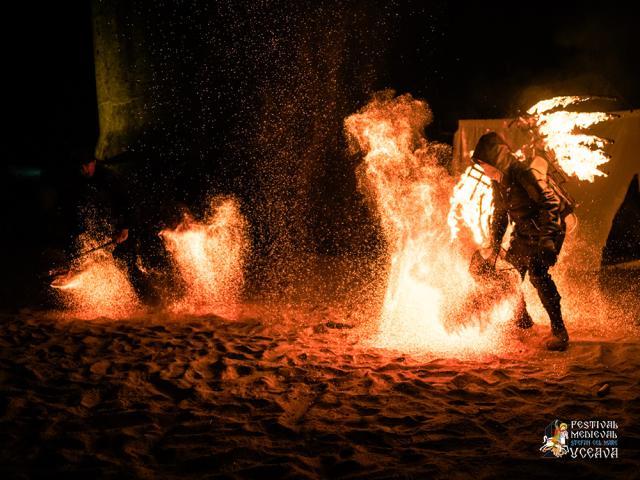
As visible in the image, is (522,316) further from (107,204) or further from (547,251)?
(107,204)

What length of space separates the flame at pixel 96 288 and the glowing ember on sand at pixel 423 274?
3.64 m

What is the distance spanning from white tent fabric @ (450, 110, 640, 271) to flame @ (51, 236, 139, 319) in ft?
19.6

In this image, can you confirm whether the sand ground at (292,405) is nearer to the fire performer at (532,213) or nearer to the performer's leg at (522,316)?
the performer's leg at (522,316)

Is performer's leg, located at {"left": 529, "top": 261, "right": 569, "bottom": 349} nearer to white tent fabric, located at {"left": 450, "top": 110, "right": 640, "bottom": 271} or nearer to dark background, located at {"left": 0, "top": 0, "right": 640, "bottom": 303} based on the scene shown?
white tent fabric, located at {"left": 450, "top": 110, "right": 640, "bottom": 271}

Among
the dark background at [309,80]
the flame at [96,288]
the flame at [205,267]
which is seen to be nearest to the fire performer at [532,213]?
the flame at [205,267]

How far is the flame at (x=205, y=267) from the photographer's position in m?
7.30

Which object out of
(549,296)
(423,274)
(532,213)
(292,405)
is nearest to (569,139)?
(532,213)

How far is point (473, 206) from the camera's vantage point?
6.03m

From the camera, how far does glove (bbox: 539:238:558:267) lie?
5094 mm

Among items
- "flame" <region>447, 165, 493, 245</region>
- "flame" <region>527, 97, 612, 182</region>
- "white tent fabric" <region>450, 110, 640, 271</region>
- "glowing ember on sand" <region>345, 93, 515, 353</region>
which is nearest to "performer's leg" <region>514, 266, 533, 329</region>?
"glowing ember on sand" <region>345, 93, 515, 353</region>

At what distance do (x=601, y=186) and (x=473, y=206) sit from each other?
2.86 m

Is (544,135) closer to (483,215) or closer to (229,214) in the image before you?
(483,215)

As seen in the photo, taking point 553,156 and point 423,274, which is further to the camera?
point 423,274

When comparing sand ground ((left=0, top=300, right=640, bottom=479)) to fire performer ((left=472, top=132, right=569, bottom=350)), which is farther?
fire performer ((left=472, top=132, right=569, bottom=350))
